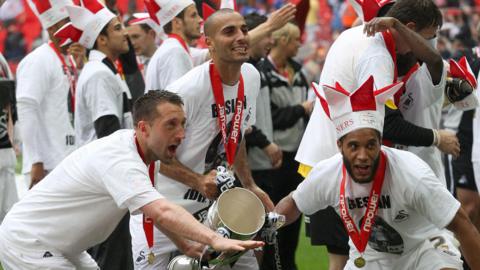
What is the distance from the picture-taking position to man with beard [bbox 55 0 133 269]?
841cm

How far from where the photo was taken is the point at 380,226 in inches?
267

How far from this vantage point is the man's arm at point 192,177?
7191mm

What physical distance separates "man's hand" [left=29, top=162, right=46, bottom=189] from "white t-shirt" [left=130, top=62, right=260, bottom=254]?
215 cm

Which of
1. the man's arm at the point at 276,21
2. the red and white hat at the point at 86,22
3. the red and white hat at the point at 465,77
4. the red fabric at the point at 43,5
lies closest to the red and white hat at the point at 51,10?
the red fabric at the point at 43,5

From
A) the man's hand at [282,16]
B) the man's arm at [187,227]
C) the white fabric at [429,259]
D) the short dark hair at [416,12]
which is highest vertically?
the short dark hair at [416,12]

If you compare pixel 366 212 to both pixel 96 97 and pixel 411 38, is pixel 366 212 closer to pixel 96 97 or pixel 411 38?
pixel 411 38

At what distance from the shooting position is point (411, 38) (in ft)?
23.8

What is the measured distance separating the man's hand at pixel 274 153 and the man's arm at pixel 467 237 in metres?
3.64

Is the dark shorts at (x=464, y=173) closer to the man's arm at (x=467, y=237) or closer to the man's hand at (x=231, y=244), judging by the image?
the man's arm at (x=467, y=237)

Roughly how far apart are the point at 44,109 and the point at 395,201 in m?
4.37

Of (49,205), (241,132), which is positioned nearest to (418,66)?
(241,132)

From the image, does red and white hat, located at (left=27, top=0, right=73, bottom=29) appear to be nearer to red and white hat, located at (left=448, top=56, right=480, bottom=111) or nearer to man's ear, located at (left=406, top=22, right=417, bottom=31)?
Answer: man's ear, located at (left=406, top=22, right=417, bottom=31)

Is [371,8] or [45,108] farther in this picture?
[45,108]

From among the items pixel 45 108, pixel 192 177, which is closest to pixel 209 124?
pixel 192 177
